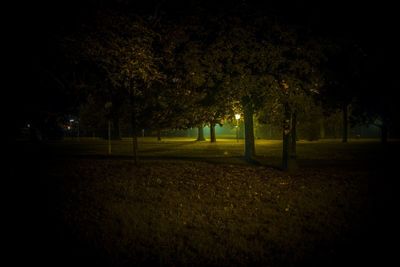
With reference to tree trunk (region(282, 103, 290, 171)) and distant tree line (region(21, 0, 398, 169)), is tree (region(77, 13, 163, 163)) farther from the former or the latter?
tree trunk (region(282, 103, 290, 171))

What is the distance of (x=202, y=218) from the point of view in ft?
26.3

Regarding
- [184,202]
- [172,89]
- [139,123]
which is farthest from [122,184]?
[139,123]

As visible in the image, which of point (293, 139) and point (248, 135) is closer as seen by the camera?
point (248, 135)

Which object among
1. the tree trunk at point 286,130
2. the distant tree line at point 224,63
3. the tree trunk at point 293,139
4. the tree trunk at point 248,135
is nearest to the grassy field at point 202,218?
the tree trunk at point 286,130

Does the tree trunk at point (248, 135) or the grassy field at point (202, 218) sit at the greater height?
the tree trunk at point (248, 135)

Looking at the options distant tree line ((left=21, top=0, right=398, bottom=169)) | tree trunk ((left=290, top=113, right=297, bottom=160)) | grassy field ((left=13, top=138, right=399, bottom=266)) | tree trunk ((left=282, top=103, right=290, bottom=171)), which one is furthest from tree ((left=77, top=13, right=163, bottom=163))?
tree trunk ((left=290, top=113, right=297, bottom=160))

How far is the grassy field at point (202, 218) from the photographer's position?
5.99m

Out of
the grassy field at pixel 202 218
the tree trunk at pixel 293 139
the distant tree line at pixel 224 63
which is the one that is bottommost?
the grassy field at pixel 202 218

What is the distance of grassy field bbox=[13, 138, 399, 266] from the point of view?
19.6 ft

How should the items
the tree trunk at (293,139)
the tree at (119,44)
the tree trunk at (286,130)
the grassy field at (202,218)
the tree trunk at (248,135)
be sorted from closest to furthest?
the grassy field at (202,218)
the tree at (119,44)
the tree trunk at (286,130)
the tree trunk at (293,139)
the tree trunk at (248,135)

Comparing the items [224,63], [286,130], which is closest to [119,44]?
[224,63]

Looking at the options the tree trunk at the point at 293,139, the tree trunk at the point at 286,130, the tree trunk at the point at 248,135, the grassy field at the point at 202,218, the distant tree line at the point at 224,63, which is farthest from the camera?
the tree trunk at the point at 248,135

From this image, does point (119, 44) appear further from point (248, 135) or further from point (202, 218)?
point (248, 135)

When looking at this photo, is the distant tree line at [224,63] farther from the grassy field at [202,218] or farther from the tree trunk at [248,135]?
the grassy field at [202,218]
